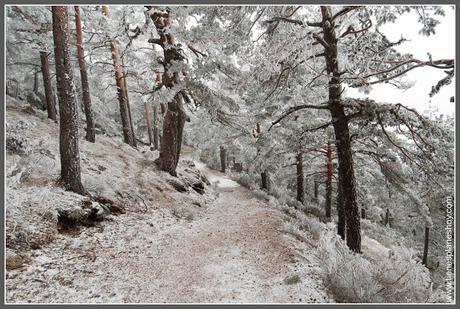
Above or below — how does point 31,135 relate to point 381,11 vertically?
below

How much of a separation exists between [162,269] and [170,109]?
7.28m

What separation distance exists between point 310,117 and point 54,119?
12.7 meters

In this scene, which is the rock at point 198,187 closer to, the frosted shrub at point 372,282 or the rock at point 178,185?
the rock at point 178,185

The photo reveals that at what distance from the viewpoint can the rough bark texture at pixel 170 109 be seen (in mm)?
9852

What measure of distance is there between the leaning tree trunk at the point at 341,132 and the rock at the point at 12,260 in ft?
20.9

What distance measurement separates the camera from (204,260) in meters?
5.92

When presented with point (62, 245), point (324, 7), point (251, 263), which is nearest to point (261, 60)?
point (324, 7)

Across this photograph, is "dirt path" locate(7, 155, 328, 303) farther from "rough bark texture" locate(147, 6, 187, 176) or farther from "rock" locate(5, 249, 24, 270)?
"rough bark texture" locate(147, 6, 187, 176)

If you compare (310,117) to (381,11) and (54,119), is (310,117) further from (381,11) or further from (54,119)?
(54,119)

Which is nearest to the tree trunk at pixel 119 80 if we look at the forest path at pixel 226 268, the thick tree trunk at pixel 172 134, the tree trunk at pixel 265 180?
the thick tree trunk at pixel 172 134

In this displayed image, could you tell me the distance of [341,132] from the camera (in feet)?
21.9

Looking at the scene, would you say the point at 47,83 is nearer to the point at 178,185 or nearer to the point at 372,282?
the point at 178,185

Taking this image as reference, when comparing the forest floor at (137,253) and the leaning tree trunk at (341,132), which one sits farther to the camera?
the leaning tree trunk at (341,132)

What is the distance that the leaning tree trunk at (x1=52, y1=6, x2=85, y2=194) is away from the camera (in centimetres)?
671
